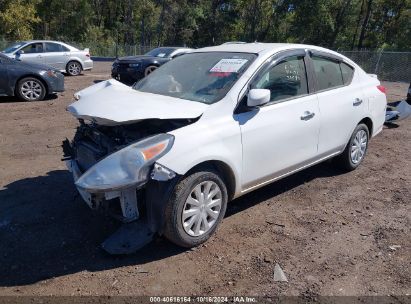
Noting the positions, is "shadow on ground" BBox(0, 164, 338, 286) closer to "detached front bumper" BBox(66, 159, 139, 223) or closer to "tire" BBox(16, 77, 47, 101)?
"detached front bumper" BBox(66, 159, 139, 223)

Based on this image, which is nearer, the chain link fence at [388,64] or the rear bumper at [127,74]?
the rear bumper at [127,74]

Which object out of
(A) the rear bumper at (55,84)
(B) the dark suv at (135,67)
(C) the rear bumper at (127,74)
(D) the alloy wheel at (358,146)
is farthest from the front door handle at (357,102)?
(C) the rear bumper at (127,74)

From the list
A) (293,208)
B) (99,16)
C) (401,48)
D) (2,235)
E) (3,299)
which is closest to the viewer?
(3,299)

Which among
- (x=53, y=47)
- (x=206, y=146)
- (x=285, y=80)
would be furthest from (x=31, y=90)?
(x=206, y=146)

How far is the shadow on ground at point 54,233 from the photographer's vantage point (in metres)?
3.30

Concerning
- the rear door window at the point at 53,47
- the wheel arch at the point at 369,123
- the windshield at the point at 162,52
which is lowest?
the wheel arch at the point at 369,123

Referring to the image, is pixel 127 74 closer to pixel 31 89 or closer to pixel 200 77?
pixel 31 89

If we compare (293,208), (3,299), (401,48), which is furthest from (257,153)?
(401,48)

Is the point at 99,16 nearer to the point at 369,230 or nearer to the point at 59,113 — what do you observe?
the point at 59,113

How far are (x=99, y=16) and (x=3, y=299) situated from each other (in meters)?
55.8

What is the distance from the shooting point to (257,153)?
388 cm

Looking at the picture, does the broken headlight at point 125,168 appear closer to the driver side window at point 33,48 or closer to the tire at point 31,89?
the tire at point 31,89

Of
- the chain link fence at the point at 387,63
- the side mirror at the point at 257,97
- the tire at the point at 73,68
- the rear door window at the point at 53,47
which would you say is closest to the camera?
the side mirror at the point at 257,97

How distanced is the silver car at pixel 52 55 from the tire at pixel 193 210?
14.5 m
